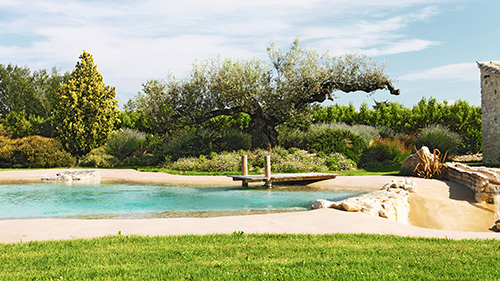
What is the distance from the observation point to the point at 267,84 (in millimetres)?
20109

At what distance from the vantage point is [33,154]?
21344mm

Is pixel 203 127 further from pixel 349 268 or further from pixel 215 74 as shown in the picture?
pixel 349 268

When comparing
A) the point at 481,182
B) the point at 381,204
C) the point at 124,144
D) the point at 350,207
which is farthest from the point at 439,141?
the point at 124,144

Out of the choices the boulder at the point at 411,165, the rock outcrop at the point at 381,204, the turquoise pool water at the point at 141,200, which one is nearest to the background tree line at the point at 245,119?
the boulder at the point at 411,165

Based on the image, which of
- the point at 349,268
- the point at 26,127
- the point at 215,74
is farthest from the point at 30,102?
the point at 349,268

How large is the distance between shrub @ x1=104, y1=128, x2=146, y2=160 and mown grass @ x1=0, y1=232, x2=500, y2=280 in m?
17.4

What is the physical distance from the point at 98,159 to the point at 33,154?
3084 millimetres

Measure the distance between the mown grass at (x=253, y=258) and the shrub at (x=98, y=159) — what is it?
16.5 meters

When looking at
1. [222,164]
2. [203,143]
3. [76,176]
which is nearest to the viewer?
[76,176]

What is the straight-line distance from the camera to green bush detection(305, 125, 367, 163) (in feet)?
63.3

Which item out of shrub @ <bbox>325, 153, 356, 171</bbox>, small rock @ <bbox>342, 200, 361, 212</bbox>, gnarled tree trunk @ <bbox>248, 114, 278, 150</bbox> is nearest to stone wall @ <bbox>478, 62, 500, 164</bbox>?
shrub @ <bbox>325, 153, 356, 171</bbox>

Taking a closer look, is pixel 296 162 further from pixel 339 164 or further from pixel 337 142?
pixel 337 142

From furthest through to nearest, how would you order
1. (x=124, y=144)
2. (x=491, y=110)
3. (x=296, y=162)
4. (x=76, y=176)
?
1. (x=124, y=144)
2. (x=491, y=110)
3. (x=296, y=162)
4. (x=76, y=176)

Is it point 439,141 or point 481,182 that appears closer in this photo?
point 481,182
